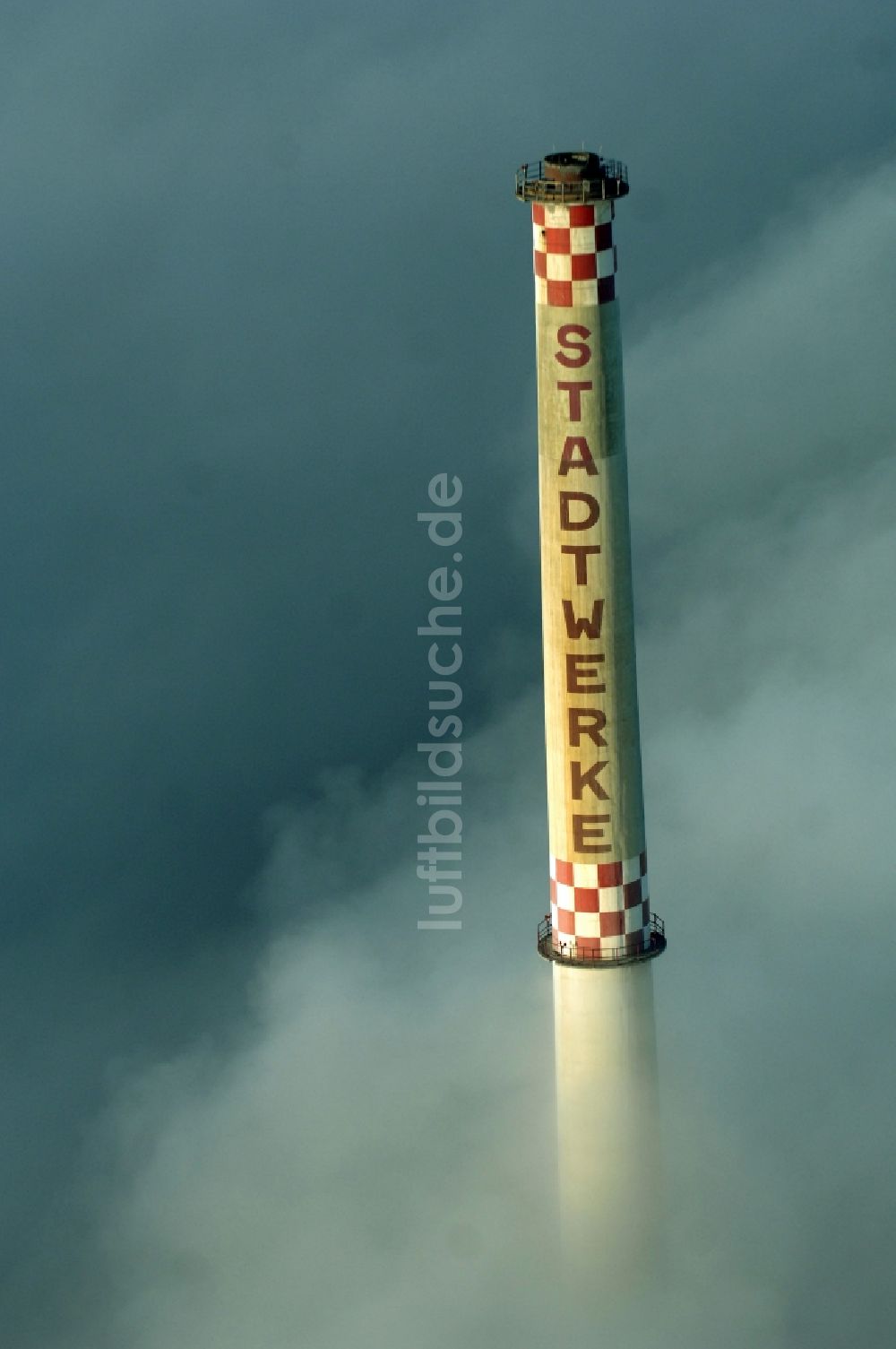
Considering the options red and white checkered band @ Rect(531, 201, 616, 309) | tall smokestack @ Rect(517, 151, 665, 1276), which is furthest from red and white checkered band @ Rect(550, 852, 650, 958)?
red and white checkered band @ Rect(531, 201, 616, 309)

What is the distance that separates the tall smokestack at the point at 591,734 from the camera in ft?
335

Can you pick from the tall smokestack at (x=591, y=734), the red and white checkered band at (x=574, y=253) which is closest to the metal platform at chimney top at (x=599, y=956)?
the tall smokestack at (x=591, y=734)

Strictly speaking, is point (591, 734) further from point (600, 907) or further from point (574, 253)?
point (574, 253)

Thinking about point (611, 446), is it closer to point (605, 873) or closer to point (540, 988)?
point (605, 873)

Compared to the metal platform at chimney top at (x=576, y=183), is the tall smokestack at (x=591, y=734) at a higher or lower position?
lower

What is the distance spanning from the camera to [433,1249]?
120188 millimetres

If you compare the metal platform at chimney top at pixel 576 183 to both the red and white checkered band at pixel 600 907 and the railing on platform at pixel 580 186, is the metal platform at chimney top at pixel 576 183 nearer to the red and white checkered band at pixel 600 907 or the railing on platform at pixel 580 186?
the railing on platform at pixel 580 186

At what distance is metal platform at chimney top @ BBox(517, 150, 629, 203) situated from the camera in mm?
101375

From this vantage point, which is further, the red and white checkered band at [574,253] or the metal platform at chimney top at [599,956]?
the metal platform at chimney top at [599,956]

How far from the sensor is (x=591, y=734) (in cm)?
10594

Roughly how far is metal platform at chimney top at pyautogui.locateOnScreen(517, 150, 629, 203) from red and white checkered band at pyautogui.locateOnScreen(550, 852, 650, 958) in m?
20.0

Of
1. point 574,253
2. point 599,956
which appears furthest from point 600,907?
point 574,253

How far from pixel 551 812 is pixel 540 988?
68.8 ft

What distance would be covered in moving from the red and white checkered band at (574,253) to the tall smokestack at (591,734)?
51 millimetres
